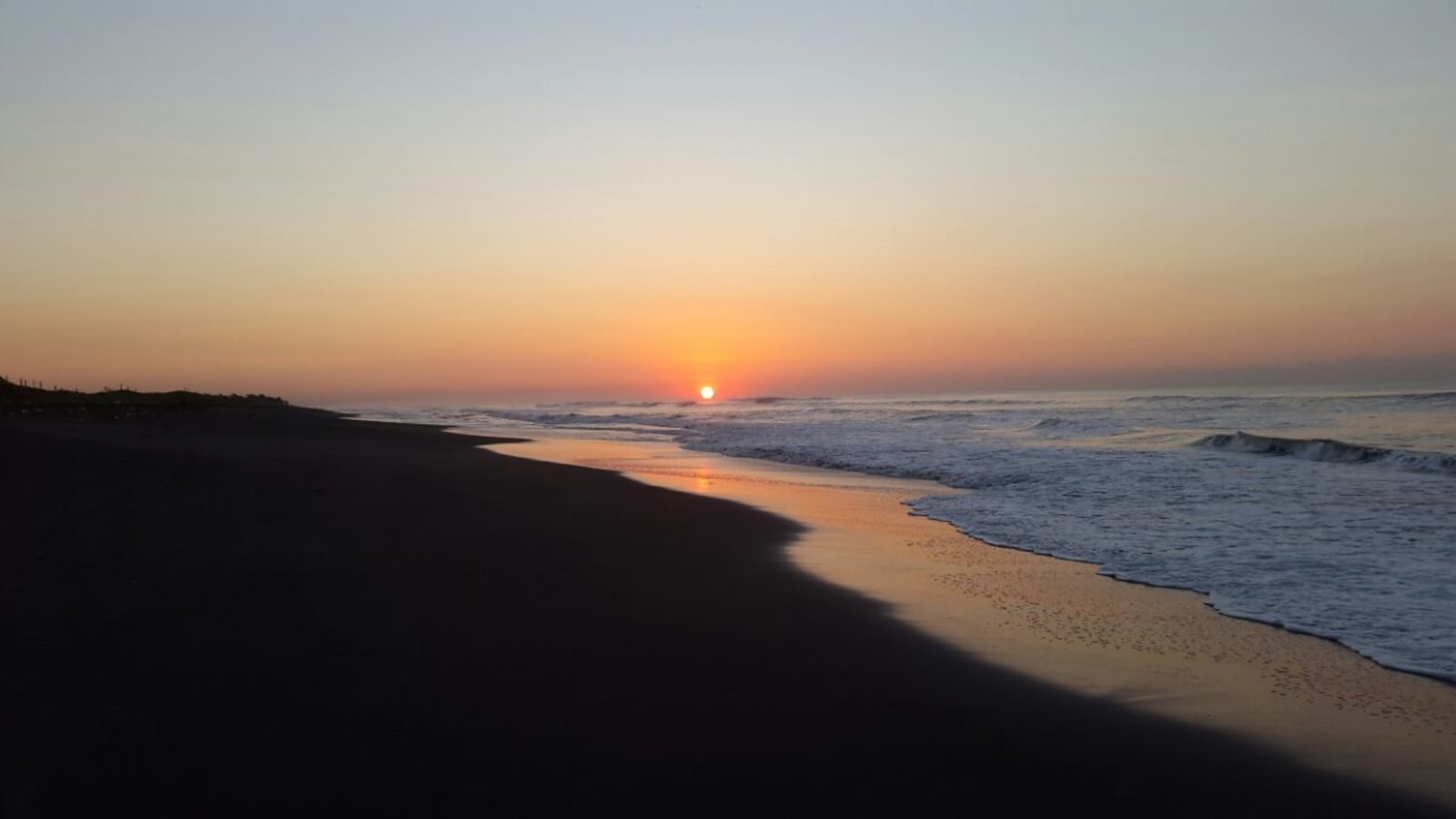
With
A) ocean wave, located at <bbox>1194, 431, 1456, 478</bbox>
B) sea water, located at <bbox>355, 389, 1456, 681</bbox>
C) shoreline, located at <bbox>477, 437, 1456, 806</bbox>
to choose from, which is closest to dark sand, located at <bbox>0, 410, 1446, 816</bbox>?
shoreline, located at <bbox>477, 437, 1456, 806</bbox>

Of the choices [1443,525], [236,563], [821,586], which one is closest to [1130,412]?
[1443,525]

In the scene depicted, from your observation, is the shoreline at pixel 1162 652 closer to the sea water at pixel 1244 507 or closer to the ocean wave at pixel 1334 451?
the sea water at pixel 1244 507

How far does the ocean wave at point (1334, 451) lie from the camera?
1712 cm

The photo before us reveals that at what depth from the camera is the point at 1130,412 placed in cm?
4441

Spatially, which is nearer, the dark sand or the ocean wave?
the dark sand

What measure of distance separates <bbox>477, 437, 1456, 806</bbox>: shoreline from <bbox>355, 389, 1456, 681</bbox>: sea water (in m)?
0.42

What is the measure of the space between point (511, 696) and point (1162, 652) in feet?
13.4

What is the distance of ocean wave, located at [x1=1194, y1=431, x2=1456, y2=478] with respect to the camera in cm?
1712

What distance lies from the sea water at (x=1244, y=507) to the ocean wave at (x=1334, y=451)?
5cm

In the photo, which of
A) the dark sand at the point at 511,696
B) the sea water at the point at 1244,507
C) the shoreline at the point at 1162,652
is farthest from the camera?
the sea water at the point at 1244,507

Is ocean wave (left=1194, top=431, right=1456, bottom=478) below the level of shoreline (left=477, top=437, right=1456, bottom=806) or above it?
above

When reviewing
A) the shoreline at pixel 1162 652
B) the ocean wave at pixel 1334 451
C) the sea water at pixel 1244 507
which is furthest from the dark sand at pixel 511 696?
the ocean wave at pixel 1334 451

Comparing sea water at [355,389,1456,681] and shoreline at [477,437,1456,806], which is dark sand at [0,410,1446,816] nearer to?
shoreline at [477,437,1456,806]

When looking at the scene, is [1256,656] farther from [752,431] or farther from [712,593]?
[752,431]
